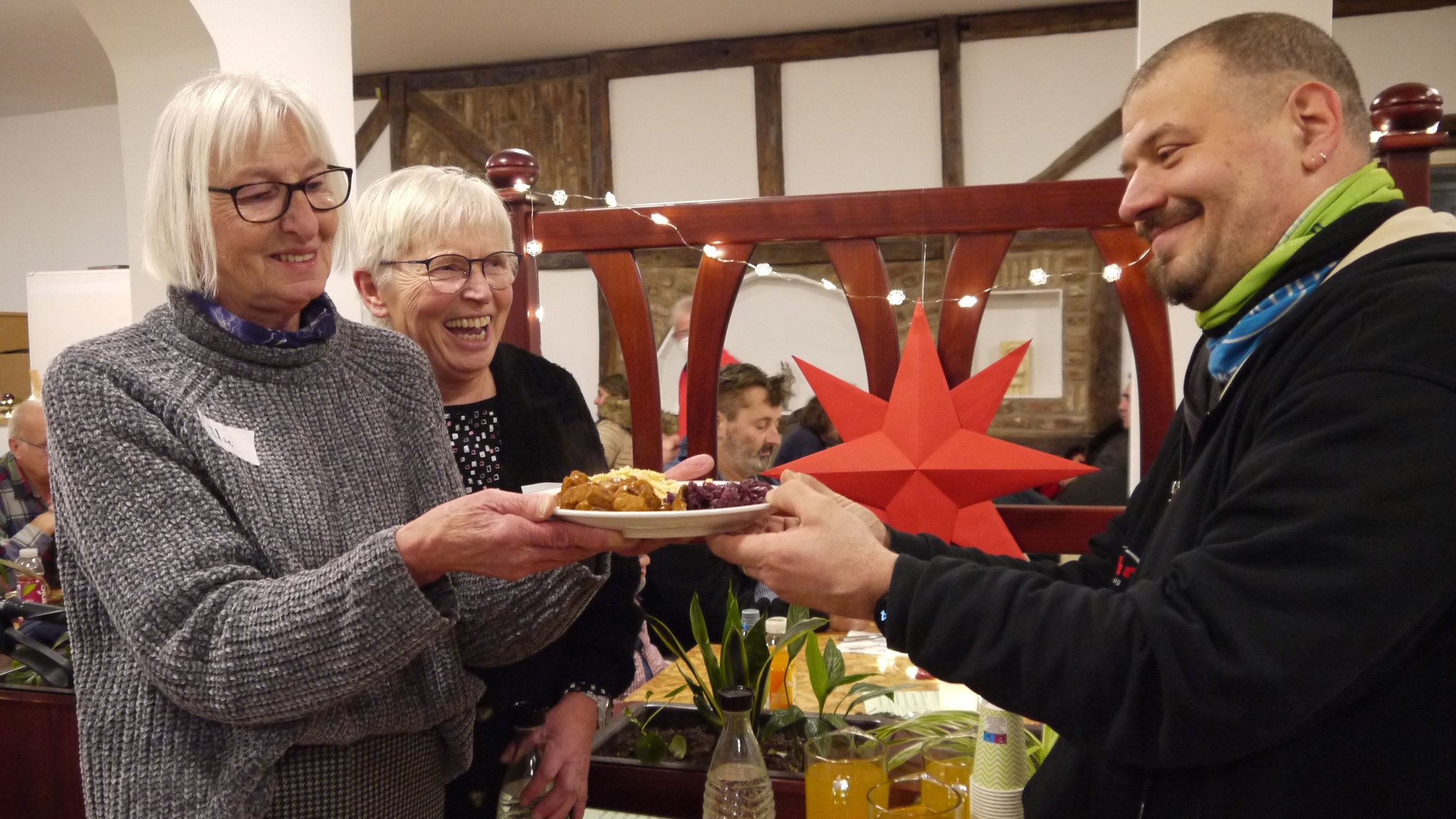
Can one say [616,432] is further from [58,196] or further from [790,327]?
[58,196]

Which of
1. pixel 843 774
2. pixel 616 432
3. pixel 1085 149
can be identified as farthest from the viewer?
pixel 1085 149

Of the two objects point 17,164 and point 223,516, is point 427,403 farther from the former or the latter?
point 17,164

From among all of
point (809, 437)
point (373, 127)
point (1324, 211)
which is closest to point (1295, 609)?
point (1324, 211)

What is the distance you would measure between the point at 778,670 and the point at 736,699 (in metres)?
0.69

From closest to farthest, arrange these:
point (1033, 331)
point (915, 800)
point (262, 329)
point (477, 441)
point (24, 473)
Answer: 1. point (262, 329)
2. point (915, 800)
3. point (477, 441)
4. point (24, 473)
5. point (1033, 331)

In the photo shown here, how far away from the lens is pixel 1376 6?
657 centimetres

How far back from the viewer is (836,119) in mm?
7438

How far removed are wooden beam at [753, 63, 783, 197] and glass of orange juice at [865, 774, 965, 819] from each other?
604 cm

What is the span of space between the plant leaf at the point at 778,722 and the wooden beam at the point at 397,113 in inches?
285

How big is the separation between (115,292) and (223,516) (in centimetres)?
555

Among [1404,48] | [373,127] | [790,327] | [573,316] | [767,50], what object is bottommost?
[790,327]

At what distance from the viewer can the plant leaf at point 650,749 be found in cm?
194

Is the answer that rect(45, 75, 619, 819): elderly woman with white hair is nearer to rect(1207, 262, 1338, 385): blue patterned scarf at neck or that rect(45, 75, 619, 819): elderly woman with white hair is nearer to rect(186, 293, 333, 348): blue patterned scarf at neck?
rect(186, 293, 333, 348): blue patterned scarf at neck

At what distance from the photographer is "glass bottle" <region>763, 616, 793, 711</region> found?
216 cm
